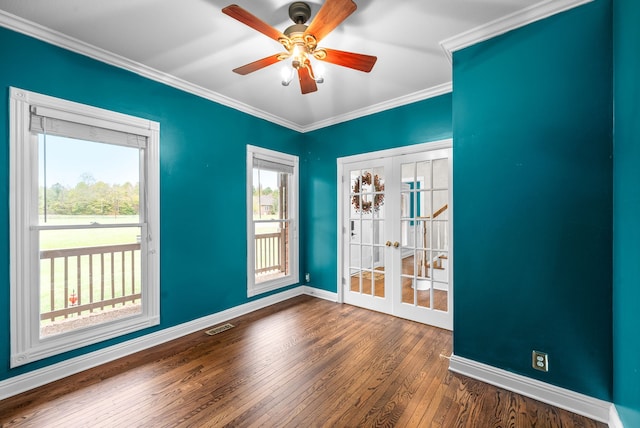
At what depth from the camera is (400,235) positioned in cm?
354

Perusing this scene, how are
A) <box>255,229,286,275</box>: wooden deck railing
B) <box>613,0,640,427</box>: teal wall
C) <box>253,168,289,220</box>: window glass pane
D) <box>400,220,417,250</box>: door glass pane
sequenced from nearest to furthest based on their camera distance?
<box>613,0,640,427</box>: teal wall
<box>400,220,417,250</box>: door glass pane
<box>253,168,289,220</box>: window glass pane
<box>255,229,286,275</box>: wooden deck railing

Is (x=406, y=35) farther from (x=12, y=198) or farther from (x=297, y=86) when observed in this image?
(x=12, y=198)

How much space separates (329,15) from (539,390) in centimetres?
292

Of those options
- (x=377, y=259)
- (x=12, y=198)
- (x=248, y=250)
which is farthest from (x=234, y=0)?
(x=377, y=259)

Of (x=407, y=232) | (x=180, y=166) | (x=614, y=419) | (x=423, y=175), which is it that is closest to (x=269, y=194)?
(x=180, y=166)

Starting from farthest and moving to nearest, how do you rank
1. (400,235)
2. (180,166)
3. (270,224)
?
(270,224), (400,235), (180,166)

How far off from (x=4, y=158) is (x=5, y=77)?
0.61 meters

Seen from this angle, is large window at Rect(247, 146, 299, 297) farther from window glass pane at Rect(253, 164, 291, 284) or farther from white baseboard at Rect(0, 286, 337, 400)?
white baseboard at Rect(0, 286, 337, 400)

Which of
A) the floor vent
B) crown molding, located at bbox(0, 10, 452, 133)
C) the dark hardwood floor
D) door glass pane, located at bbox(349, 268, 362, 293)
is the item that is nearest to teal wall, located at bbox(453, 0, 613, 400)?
the dark hardwood floor

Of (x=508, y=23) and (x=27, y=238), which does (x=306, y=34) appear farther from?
(x=27, y=238)

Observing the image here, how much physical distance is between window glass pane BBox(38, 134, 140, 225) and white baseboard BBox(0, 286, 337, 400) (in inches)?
46.5

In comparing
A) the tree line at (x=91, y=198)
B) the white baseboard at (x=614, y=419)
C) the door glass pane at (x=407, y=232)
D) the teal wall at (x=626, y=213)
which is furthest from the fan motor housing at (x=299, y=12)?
the white baseboard at (x=614, y=419)

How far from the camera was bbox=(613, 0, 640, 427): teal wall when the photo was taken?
1.41 meters

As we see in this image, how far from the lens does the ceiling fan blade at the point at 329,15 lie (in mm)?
1522
